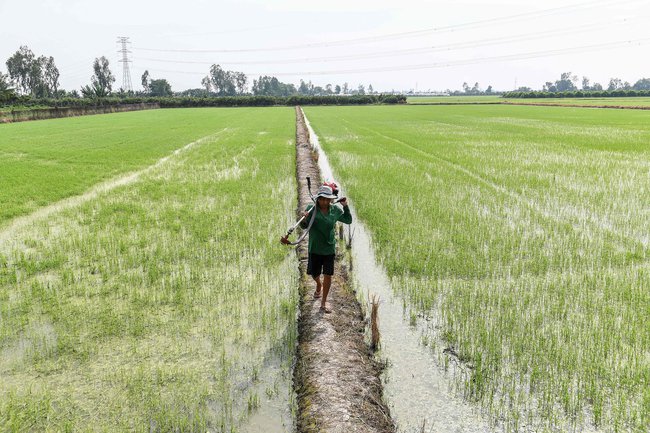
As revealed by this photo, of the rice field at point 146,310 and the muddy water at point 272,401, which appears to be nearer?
the muddy water at point 272,401

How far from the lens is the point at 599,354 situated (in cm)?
422

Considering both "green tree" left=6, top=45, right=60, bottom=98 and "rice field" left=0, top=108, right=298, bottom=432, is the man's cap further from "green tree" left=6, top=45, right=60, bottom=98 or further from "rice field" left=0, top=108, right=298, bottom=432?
"green tree" left=6, top=45, right=60, bottom=98

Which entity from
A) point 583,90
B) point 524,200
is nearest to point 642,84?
point 583,90

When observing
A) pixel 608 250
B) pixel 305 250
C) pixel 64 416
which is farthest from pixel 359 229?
pixel 64 416

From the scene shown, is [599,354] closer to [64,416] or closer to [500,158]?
[64,416]

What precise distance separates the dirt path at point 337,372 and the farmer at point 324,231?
29cm

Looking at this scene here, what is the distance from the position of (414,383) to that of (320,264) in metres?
1.72

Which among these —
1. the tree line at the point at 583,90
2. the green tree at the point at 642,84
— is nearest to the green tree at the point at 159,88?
the tree line at the point at 583,90

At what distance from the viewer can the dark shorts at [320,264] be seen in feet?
16.6

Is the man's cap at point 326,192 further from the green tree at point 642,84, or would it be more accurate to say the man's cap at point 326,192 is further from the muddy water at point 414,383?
the green tree at point 642,84

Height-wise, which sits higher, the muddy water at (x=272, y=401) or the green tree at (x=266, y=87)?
the green tree at (x=266, y=87)

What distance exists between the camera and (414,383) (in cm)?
401

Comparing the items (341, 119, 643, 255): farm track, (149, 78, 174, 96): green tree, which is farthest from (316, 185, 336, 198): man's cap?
(149, 78, 174, 96): green tree

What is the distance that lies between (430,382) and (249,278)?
308 cm
